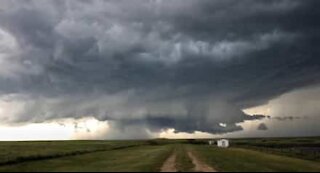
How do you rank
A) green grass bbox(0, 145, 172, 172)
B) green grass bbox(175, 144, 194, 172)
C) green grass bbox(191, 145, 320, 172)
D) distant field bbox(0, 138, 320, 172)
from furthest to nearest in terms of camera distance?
1. distant field bbox(0, 138, 320, 172)
2. green grass bbox(191, 145, 320, 172)
3. green grass bbox(0, 145, 172, 172)
4. green grass bbox(175, 144, 194, 172)

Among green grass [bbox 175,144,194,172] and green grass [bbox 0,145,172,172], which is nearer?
green grass [bbox 175,144,194,172]

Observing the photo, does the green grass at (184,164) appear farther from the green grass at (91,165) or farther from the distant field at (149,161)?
the green grass at (91,165)

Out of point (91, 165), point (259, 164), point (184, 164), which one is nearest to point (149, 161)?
point (91, 165)

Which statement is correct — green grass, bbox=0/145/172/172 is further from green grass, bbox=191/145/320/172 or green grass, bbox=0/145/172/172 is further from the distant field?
green grass, bbox=191/145/320/172

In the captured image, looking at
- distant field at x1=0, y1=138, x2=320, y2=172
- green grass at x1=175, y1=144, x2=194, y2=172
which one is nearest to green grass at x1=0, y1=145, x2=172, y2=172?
distant field at x1=0, y1=138, x2=320, y2=172

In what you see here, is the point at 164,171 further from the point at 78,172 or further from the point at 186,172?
the point at 78,172

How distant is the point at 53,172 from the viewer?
40.4 meters

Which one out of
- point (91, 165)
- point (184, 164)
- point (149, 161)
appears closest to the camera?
point (184, 164)

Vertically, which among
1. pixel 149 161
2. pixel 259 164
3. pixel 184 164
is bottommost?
pixel 259 164

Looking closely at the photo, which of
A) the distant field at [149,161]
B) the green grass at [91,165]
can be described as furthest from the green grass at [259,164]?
the green grass at [91,165]

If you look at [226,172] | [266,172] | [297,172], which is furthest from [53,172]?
[297,172]

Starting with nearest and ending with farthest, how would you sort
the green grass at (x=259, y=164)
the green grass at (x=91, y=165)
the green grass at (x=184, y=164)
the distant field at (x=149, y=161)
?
the green grass at (x=184, y=164)
the green grass at (x=91, y=165)
the green grass at (x=259, y=164)
the distant field at (x=149, y=161)

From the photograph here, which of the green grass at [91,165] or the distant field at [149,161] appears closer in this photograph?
the green grass at [91,165]

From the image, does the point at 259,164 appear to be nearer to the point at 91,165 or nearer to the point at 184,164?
the point at 184,164
